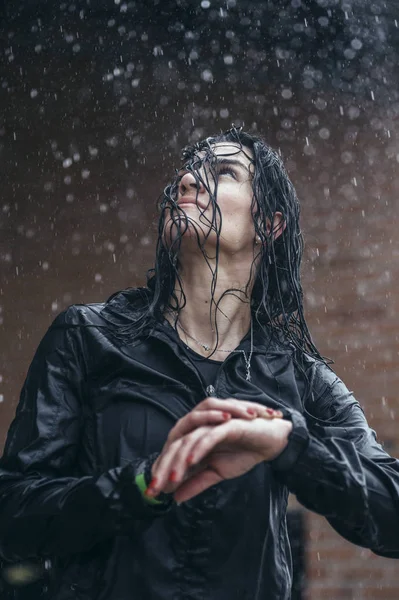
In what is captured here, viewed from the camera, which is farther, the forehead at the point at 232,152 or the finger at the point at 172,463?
the forehead at the point at 232,152

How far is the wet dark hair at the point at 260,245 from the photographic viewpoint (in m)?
2.40

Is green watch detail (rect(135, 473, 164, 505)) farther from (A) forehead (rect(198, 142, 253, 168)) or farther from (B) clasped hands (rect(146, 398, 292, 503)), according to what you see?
(A) forehead (rect(198, 142, 253, 168))

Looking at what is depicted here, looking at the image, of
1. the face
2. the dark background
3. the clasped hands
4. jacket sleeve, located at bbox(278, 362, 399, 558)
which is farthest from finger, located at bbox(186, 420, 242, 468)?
the dark background

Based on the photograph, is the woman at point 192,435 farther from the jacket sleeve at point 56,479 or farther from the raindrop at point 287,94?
the raindrop at point 287,94

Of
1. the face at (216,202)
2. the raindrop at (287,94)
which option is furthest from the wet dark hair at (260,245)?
the raindrop at (287,94)

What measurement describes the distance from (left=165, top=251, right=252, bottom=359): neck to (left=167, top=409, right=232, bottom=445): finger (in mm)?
615

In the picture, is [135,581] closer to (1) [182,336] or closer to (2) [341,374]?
(1) [182,336]

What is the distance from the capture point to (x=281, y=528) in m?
2.18

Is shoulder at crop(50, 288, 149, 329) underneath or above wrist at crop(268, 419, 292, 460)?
above

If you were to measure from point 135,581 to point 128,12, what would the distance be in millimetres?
4058

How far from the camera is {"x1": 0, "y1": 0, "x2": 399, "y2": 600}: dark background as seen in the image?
4.81 metres

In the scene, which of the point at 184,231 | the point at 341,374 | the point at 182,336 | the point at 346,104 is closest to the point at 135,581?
the point at 182,336

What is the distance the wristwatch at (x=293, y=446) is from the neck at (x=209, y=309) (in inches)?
19.6

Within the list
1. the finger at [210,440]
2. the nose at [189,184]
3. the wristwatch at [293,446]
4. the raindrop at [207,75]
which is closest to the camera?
the finger at [210,440]
